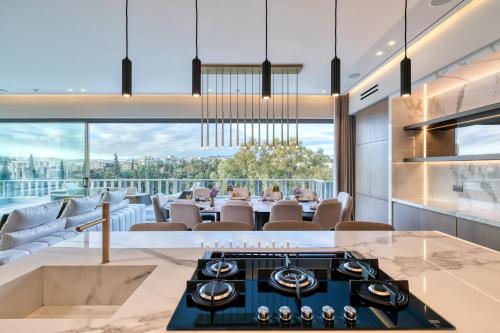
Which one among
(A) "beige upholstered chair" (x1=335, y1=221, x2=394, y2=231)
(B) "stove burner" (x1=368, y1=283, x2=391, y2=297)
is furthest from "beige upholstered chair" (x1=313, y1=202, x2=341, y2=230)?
(B) "stove burner" (x1=368, y1=283, x2=391, y2=297)

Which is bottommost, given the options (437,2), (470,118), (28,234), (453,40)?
(28,234)

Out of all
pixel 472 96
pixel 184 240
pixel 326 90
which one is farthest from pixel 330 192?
pixel 184 240

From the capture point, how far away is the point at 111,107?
231 inches

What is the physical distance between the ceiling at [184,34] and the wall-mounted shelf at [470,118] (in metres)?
1.03

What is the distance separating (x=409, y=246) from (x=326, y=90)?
4479mm

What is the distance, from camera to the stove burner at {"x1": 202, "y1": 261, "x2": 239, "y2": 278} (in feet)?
3.24

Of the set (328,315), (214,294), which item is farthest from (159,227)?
(328,315)

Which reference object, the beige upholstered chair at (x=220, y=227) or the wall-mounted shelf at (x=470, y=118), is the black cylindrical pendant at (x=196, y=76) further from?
the wall-mounted shelf at (x=470, y=118)

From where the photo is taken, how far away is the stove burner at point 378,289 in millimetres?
824

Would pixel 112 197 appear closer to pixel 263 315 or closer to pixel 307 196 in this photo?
pixel 307 196

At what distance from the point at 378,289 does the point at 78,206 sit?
3.45 m

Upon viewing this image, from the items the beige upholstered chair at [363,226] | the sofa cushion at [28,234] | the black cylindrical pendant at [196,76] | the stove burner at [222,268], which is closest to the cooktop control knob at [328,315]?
the stove burner at [222,268]

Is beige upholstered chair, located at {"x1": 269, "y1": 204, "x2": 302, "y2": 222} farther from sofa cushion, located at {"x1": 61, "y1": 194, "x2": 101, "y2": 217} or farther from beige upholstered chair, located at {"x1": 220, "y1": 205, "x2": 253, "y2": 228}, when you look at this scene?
sofa cushion, located at {"x1": 61, "y1": 194, "x2": 101, "y2": 217}

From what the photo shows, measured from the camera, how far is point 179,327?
690 mm
